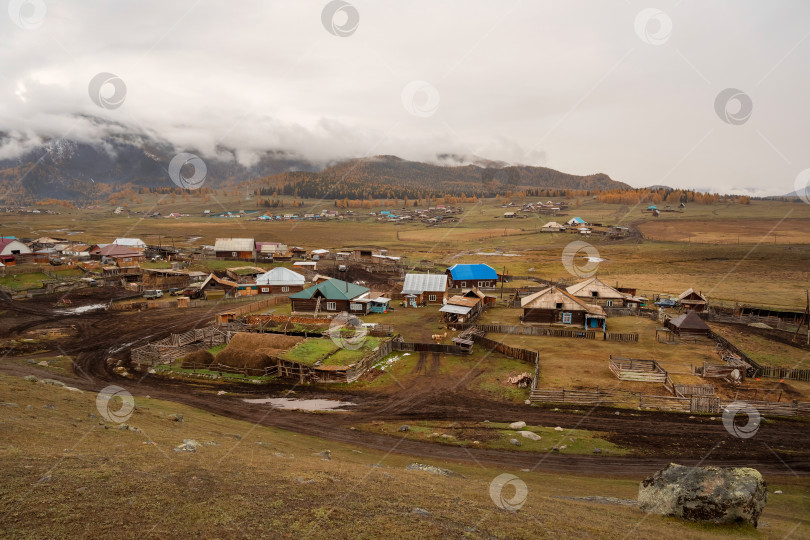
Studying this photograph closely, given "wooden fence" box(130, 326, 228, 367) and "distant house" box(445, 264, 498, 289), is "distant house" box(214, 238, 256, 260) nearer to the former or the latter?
"distant house" box(445, 264, 498, 289)

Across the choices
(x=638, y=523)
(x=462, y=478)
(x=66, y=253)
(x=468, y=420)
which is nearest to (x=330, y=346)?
(x=468, y=420)

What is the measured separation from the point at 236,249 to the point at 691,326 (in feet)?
270

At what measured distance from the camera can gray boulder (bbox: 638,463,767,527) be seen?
13.5 metres

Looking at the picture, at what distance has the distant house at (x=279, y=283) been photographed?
64.4 metres

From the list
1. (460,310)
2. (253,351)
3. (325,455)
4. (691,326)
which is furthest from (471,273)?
(325,455)

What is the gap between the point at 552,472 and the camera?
20.2 meters

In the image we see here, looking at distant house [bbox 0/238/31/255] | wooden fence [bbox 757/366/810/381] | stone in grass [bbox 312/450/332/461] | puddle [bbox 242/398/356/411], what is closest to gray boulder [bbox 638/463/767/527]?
stone in grass [bbox 312/450/332/461]

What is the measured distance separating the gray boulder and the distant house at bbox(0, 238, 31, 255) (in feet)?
337

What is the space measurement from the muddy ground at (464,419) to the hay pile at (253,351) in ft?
8.14

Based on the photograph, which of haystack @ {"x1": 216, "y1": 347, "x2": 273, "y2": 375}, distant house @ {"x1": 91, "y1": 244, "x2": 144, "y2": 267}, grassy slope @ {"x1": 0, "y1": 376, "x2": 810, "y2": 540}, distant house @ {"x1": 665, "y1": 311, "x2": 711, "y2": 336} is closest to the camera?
grassy slope @ {"x1": 0, "y1": 376, "x2": 810, "y2": 540}

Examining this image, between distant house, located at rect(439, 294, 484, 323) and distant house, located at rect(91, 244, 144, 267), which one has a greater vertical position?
distant house, located at rect(439, 294, 484, 323)

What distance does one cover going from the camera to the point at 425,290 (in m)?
58.0

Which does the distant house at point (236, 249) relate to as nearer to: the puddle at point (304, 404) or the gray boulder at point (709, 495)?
the puddle at point (304, 404)

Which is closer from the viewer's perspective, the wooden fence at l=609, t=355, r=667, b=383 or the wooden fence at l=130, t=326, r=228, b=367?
the wooden fence at l=609, t=355, r=667, b=383
